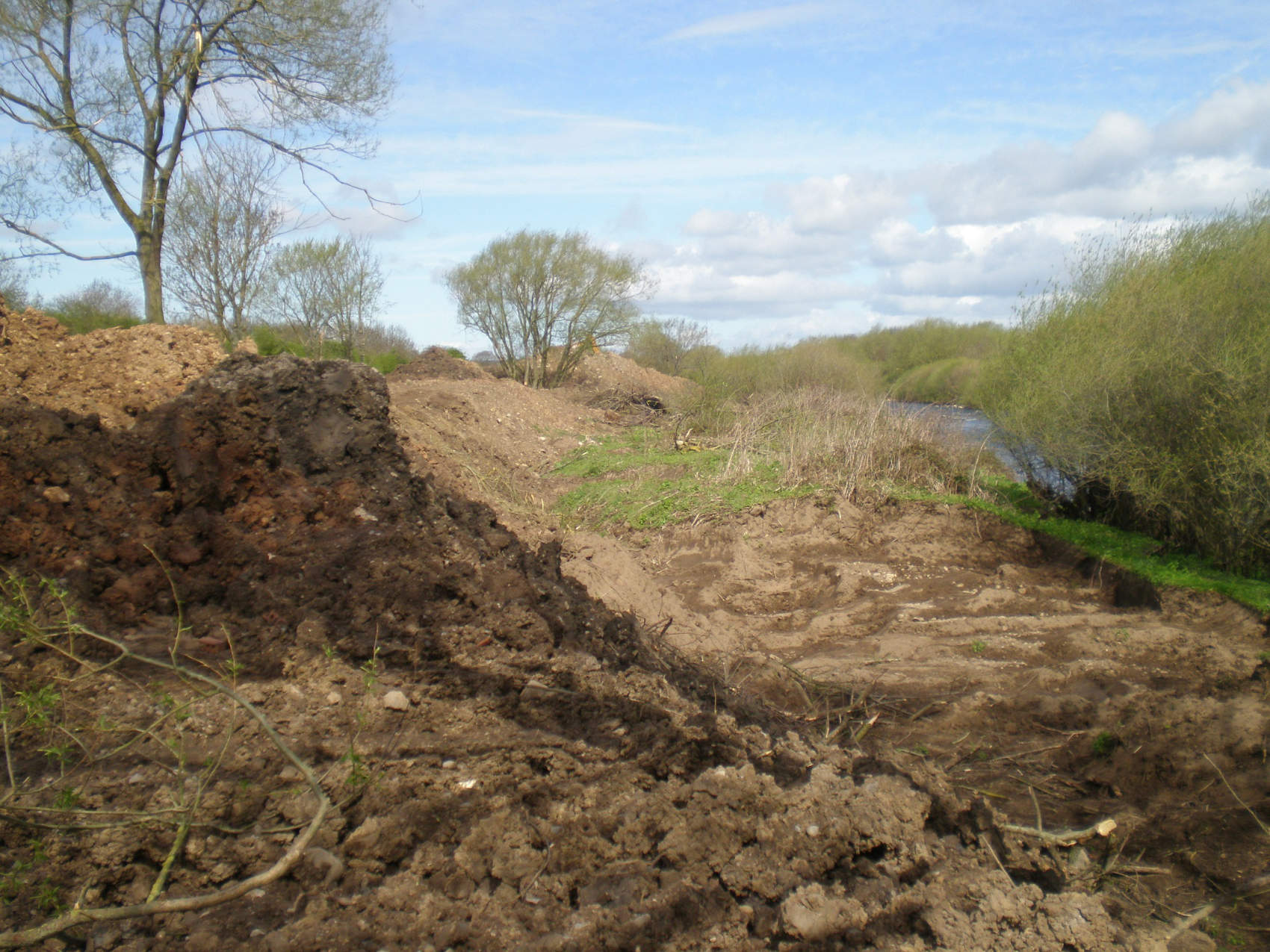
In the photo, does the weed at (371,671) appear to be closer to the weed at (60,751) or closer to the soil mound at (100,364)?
the weed at (60,751)

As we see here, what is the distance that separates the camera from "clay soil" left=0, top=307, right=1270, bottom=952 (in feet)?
9.05

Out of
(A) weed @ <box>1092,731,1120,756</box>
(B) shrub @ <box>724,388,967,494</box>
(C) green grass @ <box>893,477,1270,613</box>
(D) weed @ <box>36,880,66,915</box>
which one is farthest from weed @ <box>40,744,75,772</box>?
(B) shrub @ <box>724,388,967,494</box>

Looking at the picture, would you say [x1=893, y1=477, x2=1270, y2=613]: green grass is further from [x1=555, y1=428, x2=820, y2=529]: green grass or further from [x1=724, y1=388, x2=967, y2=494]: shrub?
[x1=555, y1=428, x2=820, y2=529]: green grass

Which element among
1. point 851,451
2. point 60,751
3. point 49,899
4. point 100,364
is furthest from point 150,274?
point 49,899

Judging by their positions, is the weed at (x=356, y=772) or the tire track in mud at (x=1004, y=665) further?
the tire track in mud at (x=1004, y=665)

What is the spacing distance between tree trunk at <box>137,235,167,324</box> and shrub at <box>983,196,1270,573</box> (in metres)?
12.3

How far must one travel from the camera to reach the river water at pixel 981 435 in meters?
11.2

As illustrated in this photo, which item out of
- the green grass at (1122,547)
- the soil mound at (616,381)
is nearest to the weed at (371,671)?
the green grass at (1122,547)

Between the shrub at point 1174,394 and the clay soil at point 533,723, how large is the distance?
1165mm

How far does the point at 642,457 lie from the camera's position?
43.9 ft

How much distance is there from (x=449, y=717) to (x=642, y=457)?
9.56 metres

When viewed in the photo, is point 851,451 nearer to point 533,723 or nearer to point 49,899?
point 533,723

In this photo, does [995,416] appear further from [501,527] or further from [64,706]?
[64,706]

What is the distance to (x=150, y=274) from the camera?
1255 cm
